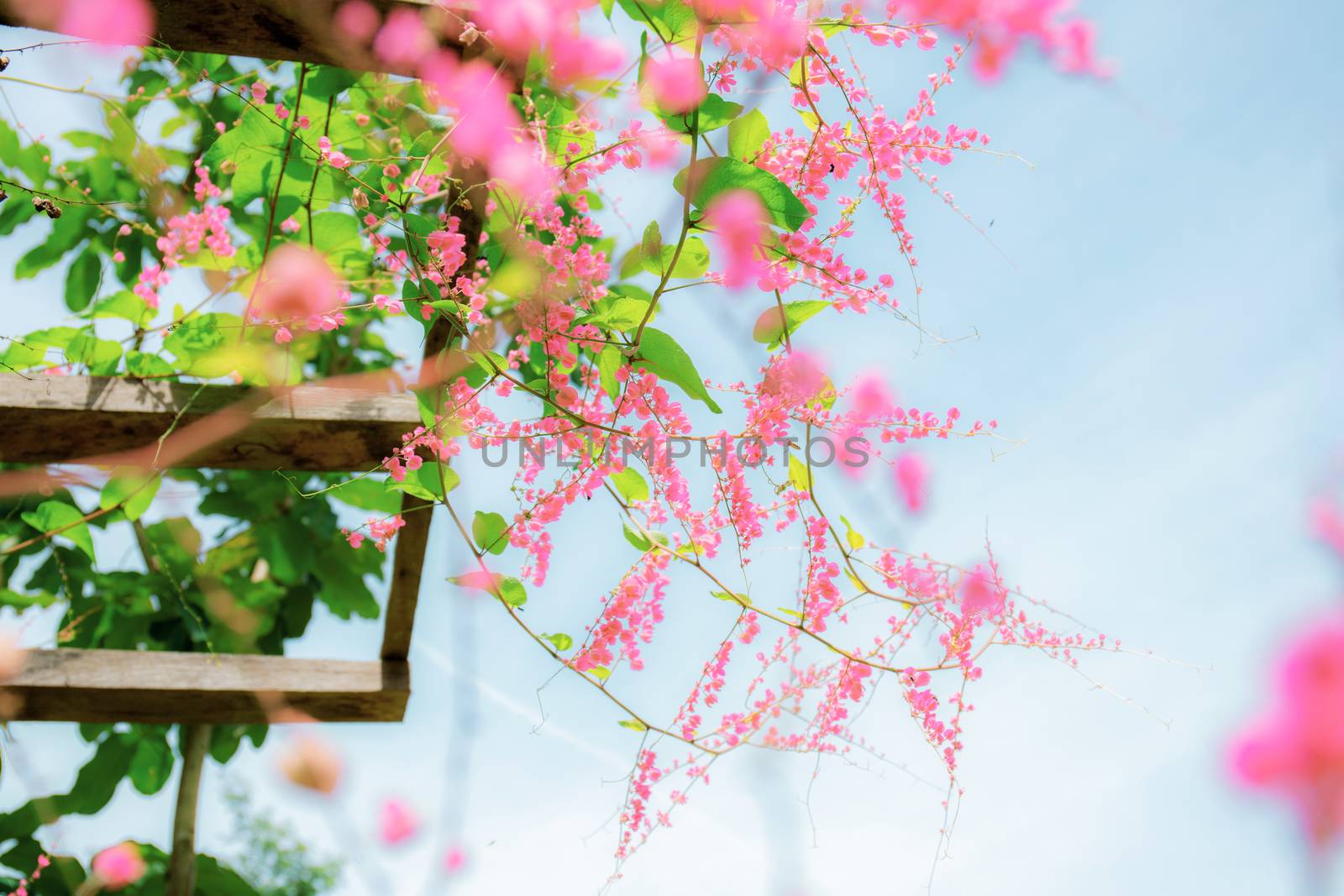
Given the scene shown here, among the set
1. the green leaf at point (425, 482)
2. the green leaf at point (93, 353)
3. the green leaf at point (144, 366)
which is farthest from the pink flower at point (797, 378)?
the green leaf at point (93, 353)

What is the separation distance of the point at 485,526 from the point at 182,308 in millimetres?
934

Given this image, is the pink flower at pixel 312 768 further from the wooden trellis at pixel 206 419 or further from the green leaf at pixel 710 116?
the green leaf at pixel 710 116

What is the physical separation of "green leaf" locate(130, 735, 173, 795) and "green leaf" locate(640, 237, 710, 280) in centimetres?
208

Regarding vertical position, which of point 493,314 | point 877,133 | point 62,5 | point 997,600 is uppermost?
point 493,314

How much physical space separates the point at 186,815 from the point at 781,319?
2.05 m

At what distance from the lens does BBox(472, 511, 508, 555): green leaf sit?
1312mm

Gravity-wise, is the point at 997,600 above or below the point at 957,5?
below

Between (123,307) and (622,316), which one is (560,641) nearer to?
(622,316)

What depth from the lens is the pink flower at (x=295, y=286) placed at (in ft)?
4.74

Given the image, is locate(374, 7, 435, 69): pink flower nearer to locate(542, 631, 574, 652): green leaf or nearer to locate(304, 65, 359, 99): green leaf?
locate(304, 65, 359, 99): green leaf

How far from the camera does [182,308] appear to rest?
1834 millimetres

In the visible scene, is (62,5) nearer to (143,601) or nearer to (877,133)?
(877,133)

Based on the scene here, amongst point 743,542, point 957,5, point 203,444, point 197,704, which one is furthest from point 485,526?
point 197,704

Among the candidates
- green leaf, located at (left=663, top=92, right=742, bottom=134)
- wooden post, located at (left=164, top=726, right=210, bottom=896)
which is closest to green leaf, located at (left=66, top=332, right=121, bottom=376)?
green leaf, located at (left=663, top=92, right=742, bottom=134)
